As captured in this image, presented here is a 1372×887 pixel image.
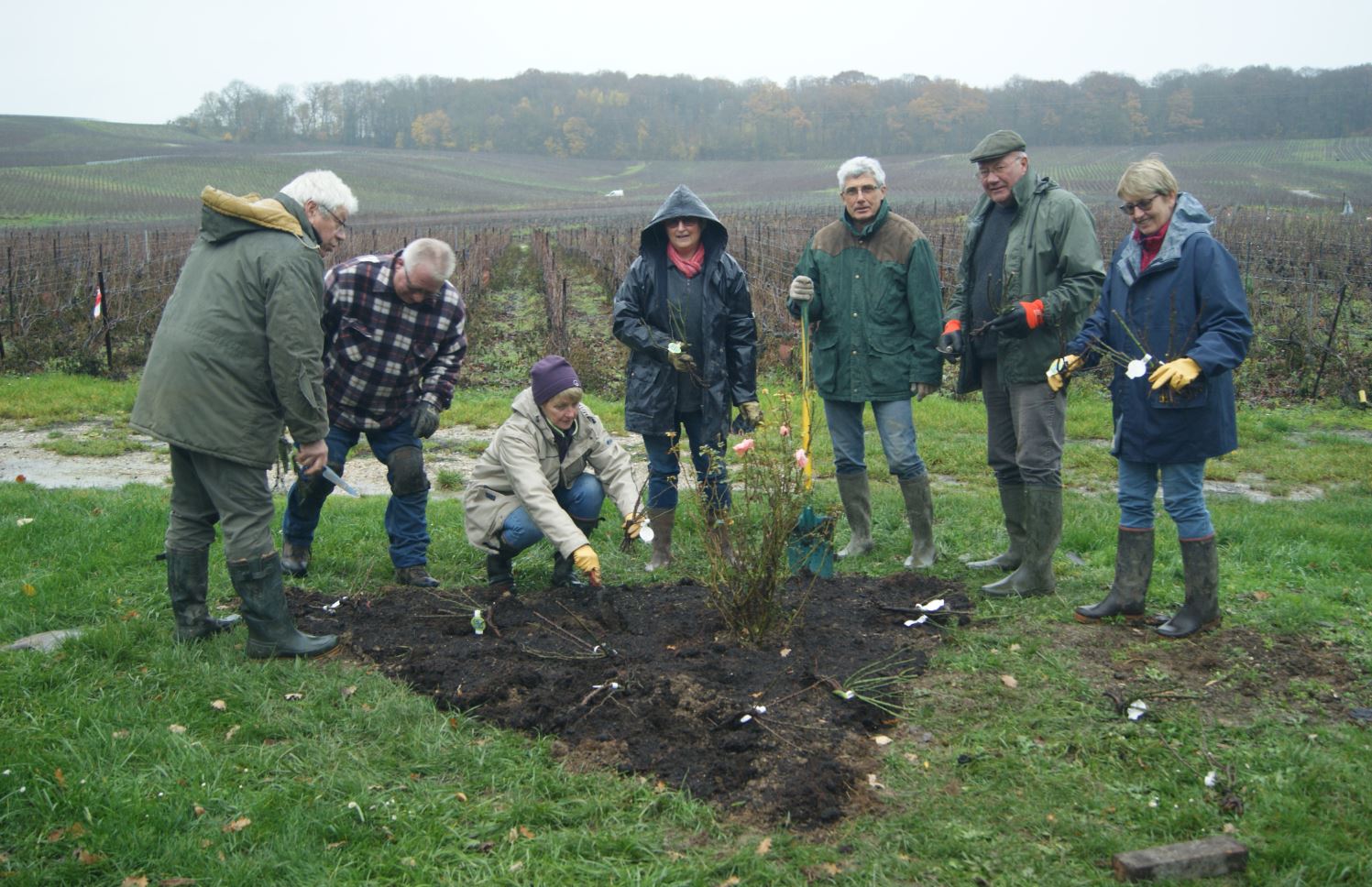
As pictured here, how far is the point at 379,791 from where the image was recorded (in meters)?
2.88

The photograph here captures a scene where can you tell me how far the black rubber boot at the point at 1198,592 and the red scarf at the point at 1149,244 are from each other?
105 cm

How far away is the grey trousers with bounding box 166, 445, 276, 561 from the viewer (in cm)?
369

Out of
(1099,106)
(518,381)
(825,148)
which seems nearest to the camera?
(518,381)

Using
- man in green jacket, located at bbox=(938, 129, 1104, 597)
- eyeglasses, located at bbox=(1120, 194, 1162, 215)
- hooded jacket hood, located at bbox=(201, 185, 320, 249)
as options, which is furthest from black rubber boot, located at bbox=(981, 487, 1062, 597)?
hooded jacket hood, located at bbox=(201, 185, 320, 249)

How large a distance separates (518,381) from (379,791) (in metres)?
9.26

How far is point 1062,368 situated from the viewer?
407 centimetres

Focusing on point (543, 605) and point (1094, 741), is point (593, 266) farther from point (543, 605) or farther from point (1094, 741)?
point (1094, 741)

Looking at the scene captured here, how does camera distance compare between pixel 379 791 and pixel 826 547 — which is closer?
pixel 379 791

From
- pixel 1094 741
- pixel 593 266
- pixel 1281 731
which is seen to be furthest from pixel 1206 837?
pixel 593 266

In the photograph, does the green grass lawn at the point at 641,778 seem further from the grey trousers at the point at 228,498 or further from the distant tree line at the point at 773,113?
the distant tree line at the point at 773,113

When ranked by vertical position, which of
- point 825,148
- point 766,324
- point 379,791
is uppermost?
point 825,148

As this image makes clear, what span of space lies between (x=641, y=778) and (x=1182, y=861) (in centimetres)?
140

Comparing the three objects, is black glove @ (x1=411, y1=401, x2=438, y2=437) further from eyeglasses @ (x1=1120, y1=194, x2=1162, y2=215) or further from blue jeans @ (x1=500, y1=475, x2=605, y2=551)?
eyeglasses @ (x1=1120, y1=194, x2=1162, y2=215)

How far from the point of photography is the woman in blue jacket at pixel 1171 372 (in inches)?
142
